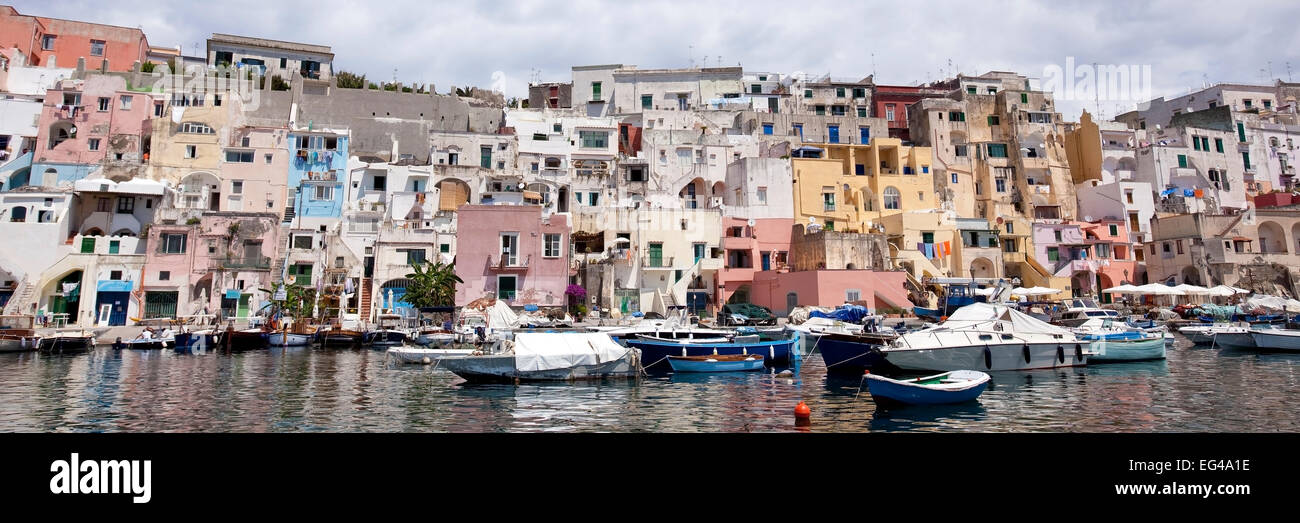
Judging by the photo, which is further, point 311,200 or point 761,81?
point 761,81

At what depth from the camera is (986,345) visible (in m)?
23.3

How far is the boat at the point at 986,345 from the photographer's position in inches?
888

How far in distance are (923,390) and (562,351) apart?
35.7 feet

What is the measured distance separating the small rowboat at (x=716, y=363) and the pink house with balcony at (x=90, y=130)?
4743cm

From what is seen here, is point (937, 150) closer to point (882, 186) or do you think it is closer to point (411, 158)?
point (882, 186)

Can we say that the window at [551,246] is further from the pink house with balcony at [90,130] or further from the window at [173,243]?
the pink house with balcony at [90,130]

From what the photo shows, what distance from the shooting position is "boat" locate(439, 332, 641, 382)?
2177 centimetres

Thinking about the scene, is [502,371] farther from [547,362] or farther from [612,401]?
[612,401]

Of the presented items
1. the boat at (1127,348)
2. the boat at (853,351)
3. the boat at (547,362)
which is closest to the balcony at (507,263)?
the boat at (547,362)
